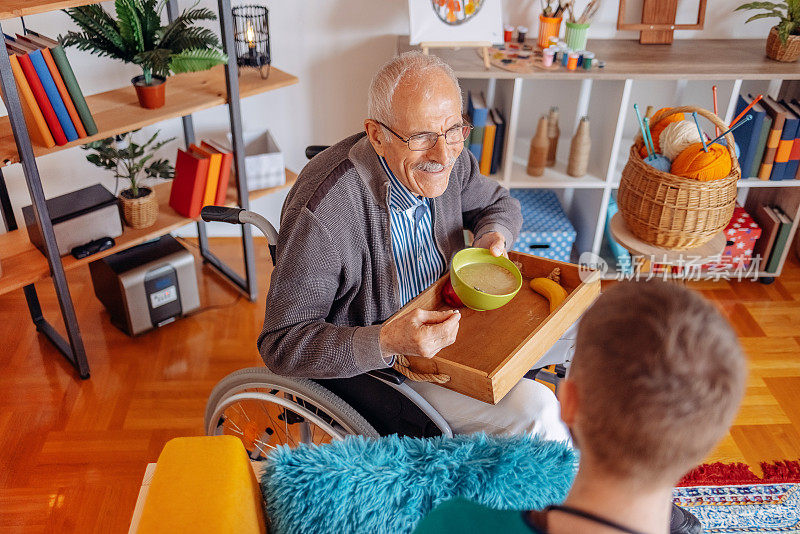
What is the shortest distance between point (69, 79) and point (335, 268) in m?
1.14

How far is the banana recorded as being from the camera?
5.61ft

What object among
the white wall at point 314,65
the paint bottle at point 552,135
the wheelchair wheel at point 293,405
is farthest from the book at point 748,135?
the wheelchair wheel at point 293,405

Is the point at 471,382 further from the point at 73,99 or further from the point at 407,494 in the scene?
the point at 73,99

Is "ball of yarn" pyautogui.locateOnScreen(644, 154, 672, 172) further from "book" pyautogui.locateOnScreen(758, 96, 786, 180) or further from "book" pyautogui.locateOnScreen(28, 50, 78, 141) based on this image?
"book" pyautogui.locateOnScreen(28, 50, 78, 141)

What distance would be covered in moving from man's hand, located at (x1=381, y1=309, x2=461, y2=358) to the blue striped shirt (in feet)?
0.93

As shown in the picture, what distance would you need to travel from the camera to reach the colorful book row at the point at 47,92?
82.4 inches

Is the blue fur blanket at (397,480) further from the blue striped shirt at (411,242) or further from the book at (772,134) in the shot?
the book at (772,134)

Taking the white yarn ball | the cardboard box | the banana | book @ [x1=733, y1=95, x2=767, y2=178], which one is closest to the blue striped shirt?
the banana

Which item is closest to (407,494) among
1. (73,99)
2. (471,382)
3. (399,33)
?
(471,382)

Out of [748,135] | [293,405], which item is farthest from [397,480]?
[748,135]

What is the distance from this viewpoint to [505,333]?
1.65 meters

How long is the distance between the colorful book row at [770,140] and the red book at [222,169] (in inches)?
75.5

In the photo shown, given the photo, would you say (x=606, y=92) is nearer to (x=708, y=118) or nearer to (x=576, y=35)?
(x=576, y=35)

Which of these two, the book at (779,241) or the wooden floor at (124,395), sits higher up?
the book at (779,241)
